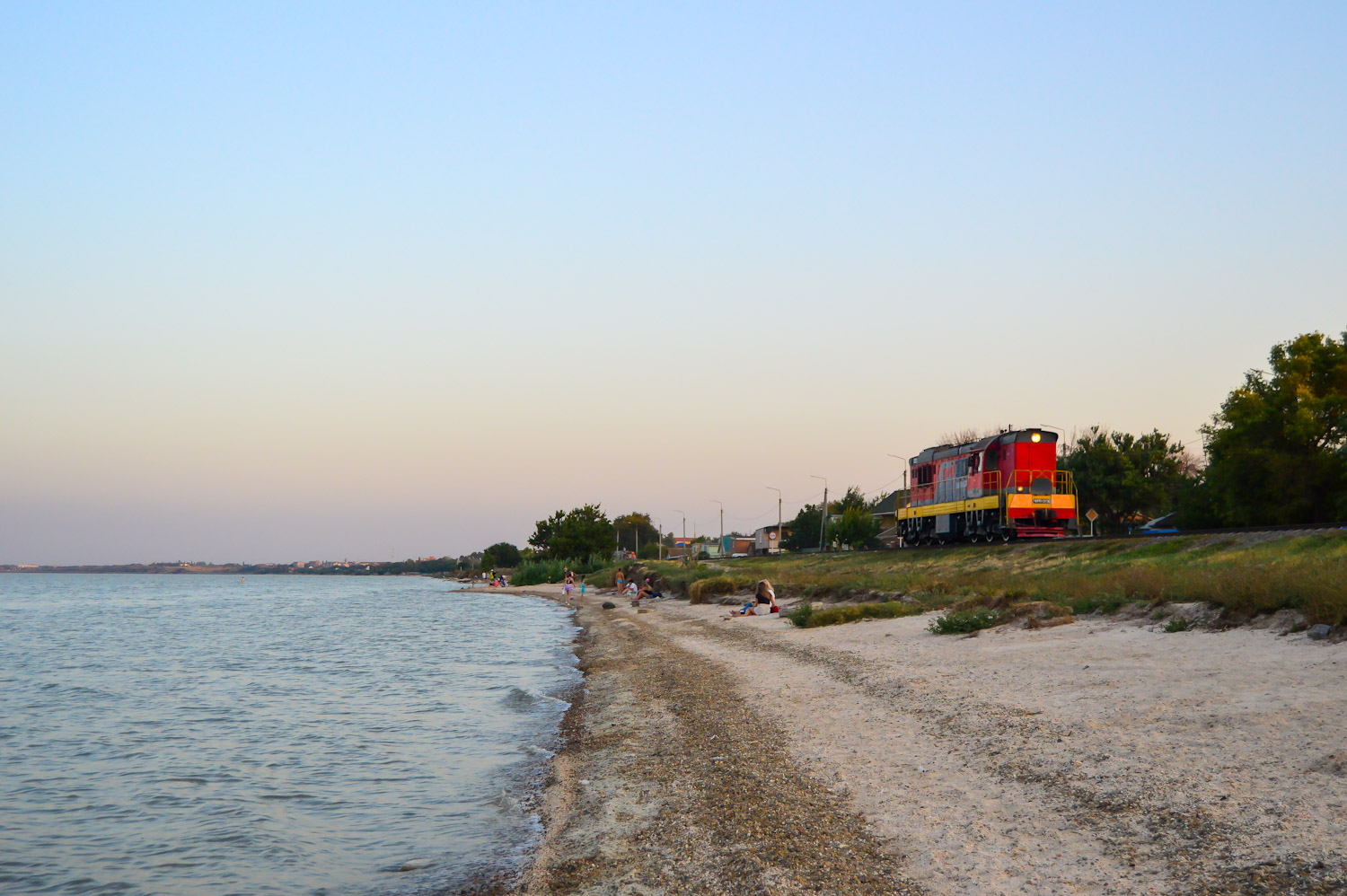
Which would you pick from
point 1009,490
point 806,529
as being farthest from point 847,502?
point 1009,490

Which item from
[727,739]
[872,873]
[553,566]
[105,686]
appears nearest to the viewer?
[872,873]

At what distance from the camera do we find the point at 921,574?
33.2 meters

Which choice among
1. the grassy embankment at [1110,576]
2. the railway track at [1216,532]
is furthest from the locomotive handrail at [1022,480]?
the grassy embankment at [1110,576]

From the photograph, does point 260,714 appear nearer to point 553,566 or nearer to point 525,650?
point 525,650

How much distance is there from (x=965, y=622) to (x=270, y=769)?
1312 cm

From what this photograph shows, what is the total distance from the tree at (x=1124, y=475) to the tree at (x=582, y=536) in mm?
71238

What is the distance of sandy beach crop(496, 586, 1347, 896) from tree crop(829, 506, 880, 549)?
73.3 metres

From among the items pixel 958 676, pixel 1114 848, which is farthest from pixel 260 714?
pixel 1114 848

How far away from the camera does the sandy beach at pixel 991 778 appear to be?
638 centimetres

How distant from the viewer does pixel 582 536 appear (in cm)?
12788

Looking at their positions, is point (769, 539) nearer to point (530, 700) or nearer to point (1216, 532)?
point (1216, 532)

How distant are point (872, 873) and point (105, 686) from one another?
75.1ft

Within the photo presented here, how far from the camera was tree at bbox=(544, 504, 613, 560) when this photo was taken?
127m

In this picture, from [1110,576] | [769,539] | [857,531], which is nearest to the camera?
[1110,576]
